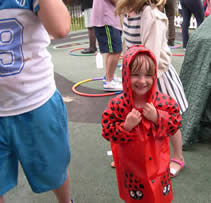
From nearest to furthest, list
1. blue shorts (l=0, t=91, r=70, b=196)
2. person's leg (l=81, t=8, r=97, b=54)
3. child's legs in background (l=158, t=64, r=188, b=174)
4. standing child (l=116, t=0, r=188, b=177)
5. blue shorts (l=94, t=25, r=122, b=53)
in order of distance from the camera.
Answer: blue shorts (l=0, t=91, r=70, b=196) < standing child (l=116, t=0, r=188, b=177) < child's legs in background (l=158, t=64, r=188, b=174) < blue shorts (l=94, t=25, r=122, b=53) < person's leg (l=81, t=8, r=97, b=54)

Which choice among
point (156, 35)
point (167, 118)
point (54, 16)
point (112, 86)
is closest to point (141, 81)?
point (167, 118)

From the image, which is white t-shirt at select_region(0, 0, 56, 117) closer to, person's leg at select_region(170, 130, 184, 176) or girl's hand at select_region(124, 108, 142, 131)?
girl's hand at select_region(124, 108, 142, 131)

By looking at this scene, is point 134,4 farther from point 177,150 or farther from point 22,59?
point 177,150

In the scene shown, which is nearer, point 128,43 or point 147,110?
point 147,110

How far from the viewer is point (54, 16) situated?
97 centimetres

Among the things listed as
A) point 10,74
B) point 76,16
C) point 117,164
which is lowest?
point 117,164

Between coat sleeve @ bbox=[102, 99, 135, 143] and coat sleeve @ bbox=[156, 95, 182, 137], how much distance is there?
0.46ft

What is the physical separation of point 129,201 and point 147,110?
21.6 inches

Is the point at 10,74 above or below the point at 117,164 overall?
above

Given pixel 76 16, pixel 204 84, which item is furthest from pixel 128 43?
pixel 76 16

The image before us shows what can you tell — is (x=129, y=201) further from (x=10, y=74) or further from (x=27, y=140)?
(x=10, y=74)

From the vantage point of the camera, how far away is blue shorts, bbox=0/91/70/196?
1.10 meters

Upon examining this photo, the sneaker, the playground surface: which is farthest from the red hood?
the sneaker

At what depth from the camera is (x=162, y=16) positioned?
167cm
